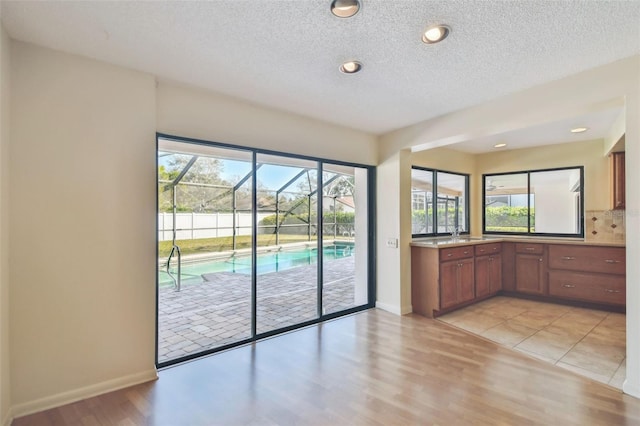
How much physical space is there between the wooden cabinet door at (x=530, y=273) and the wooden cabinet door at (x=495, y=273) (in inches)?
10.5

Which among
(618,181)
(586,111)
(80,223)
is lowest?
(80,223)

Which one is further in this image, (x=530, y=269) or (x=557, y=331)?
(x=530, y=269)

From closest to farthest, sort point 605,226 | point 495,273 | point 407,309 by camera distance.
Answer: point 407,309
point 605,226
point 495,273

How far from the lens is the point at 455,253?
14.0ft

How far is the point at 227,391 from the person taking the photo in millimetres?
2346

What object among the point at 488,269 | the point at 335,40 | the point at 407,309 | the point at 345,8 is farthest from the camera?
the point at 488,269

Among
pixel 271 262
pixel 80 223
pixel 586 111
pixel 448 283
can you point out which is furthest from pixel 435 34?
pixel 271 262

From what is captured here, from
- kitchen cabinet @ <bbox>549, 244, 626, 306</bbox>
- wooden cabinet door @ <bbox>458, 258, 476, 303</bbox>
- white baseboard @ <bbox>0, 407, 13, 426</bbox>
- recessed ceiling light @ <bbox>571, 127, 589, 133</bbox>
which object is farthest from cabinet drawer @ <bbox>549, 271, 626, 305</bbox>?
white baseboard @ <bbox>0, 407, 13, 426</bbox>

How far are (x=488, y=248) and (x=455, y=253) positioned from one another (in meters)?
0.97

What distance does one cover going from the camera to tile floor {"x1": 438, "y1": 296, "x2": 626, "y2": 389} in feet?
9.05

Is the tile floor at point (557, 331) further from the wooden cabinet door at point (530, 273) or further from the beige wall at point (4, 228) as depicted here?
the beige wall at point (4, 228)

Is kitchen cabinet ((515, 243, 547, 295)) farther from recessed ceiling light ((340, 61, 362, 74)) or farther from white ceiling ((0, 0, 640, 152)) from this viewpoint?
recessed ceiling light ((340, 61, 362, 74))

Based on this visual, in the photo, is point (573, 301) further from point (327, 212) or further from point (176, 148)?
point (176, 148)

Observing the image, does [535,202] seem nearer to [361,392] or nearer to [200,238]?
[361,392]
